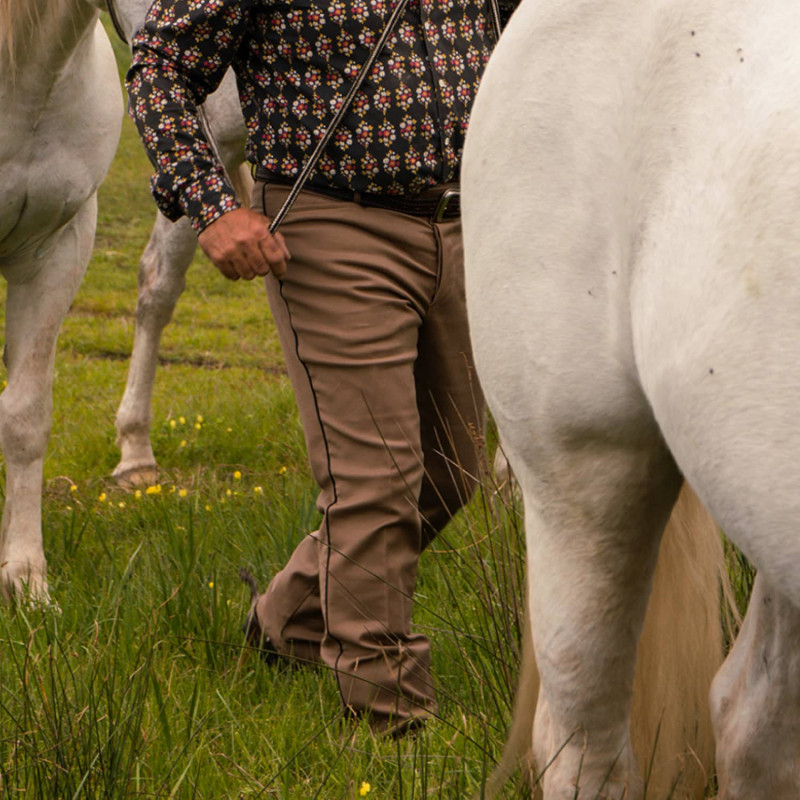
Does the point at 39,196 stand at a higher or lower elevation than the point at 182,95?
lower

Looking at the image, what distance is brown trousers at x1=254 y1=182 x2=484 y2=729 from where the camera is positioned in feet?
8.52

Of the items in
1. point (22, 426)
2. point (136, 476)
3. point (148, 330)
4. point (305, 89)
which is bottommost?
point (136, 476)

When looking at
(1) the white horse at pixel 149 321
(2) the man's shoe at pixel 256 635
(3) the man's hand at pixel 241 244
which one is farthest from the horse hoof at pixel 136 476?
(3) the man's hand at pixel 241 244

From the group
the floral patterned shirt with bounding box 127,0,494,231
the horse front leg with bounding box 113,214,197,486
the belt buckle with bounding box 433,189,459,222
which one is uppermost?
the floral patterned shirt with bounding box 127,0,494,231

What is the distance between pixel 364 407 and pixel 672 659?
33.8 inches

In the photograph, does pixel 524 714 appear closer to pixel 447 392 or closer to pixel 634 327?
pixel 634 327

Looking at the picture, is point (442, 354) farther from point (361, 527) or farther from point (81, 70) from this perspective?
point (81, 70)

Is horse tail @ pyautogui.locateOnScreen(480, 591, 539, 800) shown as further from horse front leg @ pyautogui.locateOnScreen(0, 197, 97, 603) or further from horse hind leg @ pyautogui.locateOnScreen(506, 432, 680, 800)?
horse front leg @ pyautogui.locateOnScreen(0, 197, 97, 603)

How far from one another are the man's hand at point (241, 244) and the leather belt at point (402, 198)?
0.61ft

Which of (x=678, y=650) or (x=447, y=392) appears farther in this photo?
(x=447, y=392)

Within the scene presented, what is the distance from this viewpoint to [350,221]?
8.52 ft

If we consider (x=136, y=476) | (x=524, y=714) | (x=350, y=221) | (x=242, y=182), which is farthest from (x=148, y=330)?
(x=524, y=714)

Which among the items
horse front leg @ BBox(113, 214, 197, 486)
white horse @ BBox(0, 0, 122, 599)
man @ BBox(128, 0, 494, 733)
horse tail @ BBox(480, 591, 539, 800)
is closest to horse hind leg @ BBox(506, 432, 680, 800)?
horse tail @ BBox(480, 591, 539, 800)

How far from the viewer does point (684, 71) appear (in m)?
1.42
